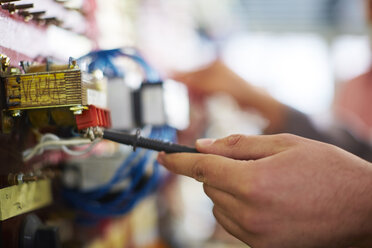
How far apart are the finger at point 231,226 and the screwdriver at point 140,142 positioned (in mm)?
92

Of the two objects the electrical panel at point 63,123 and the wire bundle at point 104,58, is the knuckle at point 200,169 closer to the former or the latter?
the electrical panel at point 63,123

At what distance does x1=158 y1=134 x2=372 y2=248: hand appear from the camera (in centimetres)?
36

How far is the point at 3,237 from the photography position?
422mm

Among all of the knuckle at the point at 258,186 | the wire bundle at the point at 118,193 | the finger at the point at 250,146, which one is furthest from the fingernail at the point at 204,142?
the wire bundle at the point at 118,193

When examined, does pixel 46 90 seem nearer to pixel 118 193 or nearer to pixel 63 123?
pixel 63 123

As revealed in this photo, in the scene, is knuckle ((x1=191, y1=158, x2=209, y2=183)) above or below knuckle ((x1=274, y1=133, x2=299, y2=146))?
below

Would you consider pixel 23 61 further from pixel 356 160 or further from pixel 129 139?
pixel 356 160

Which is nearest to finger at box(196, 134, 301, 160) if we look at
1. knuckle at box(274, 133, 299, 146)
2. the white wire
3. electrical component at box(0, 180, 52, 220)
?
knuckle at box(274, 133, 299, 146)

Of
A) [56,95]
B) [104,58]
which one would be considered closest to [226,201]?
[56,95]

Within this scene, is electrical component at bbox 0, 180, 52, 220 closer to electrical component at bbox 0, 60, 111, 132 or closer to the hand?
electrical component at bbox 0, 60, 111, 132

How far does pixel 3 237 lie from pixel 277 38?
494cm

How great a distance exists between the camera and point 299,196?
0.36 m

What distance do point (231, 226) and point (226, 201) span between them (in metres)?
0.04

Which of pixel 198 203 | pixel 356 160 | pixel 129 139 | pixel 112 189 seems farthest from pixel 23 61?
pixel 198 203
